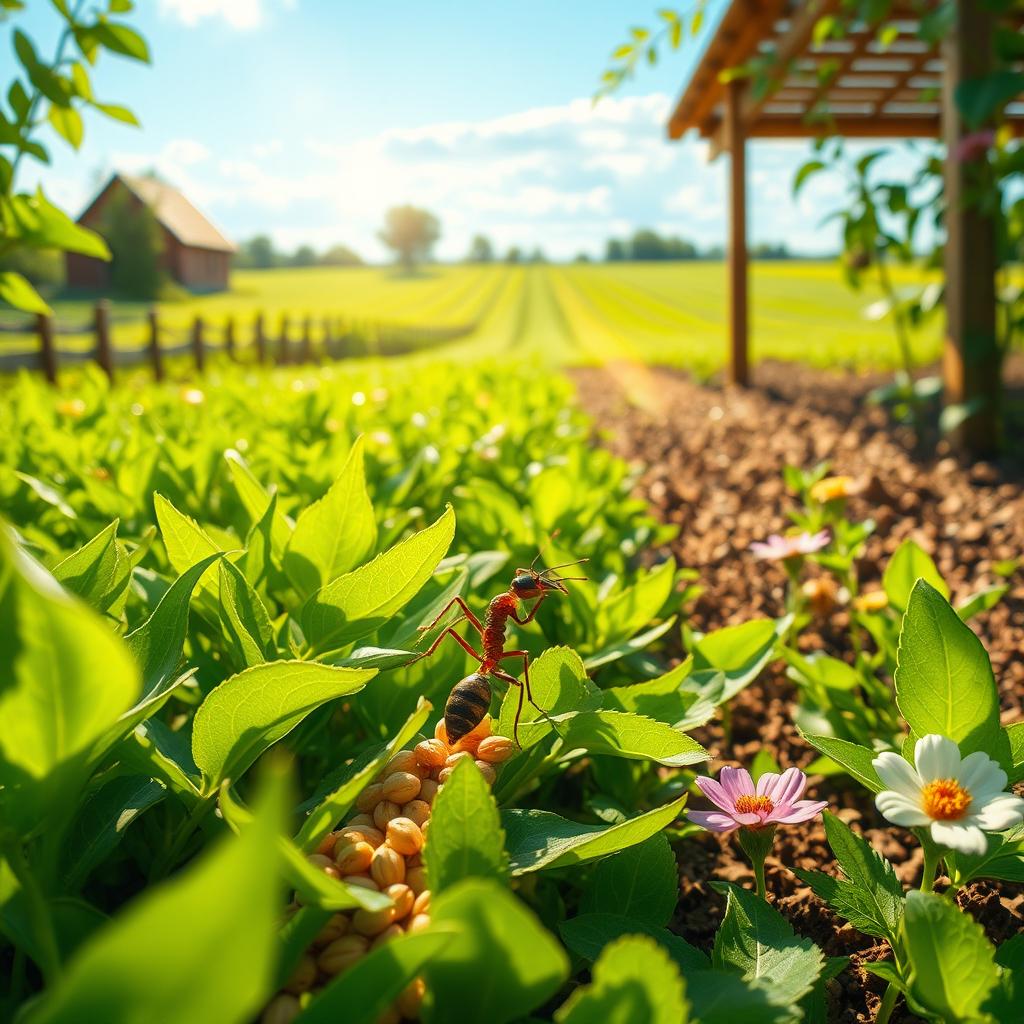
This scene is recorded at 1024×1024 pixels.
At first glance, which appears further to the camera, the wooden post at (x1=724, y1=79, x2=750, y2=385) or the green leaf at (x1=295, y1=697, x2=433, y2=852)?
the wooden post at (x1=724, y1=79, x2=750, y2=385)

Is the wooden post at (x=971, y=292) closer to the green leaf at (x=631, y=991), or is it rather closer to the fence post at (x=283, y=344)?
the green leaf at (x=631, y=991)

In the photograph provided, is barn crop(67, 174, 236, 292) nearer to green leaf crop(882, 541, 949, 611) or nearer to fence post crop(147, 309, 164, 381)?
fence post crop(147, 309, 164, 381)

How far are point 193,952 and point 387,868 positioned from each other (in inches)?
18.7

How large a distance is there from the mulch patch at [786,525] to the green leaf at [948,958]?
1.39 ft

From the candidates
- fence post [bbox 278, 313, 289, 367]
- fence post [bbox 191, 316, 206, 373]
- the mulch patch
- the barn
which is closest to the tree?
the barn

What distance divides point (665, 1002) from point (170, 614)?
0.66m

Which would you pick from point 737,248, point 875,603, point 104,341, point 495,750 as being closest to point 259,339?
point 104,341

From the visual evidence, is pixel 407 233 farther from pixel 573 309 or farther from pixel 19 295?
pixel 19 295

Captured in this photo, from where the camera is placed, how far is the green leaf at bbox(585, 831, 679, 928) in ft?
3.55

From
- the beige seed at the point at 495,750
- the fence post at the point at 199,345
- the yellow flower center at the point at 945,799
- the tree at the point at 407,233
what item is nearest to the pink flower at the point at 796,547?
the yellow flower center at the point at 945,799

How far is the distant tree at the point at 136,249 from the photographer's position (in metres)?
37.7

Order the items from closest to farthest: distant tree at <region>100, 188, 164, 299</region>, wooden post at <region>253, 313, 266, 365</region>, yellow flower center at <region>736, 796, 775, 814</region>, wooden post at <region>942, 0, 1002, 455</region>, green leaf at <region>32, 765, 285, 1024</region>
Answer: green leaf at <region>32, 765, 285, 1024</region> → yellow flower center at <region>736, 796, 775, 814</region> → wooden post at <region>942, 0, 1002, 455</region> → wooden post at <region>253, 313, 266, 365</region> → distant tree at <region>100, 188, 164, 299</region>

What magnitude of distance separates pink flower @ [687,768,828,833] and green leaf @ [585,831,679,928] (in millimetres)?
64

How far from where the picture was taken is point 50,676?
58cm
